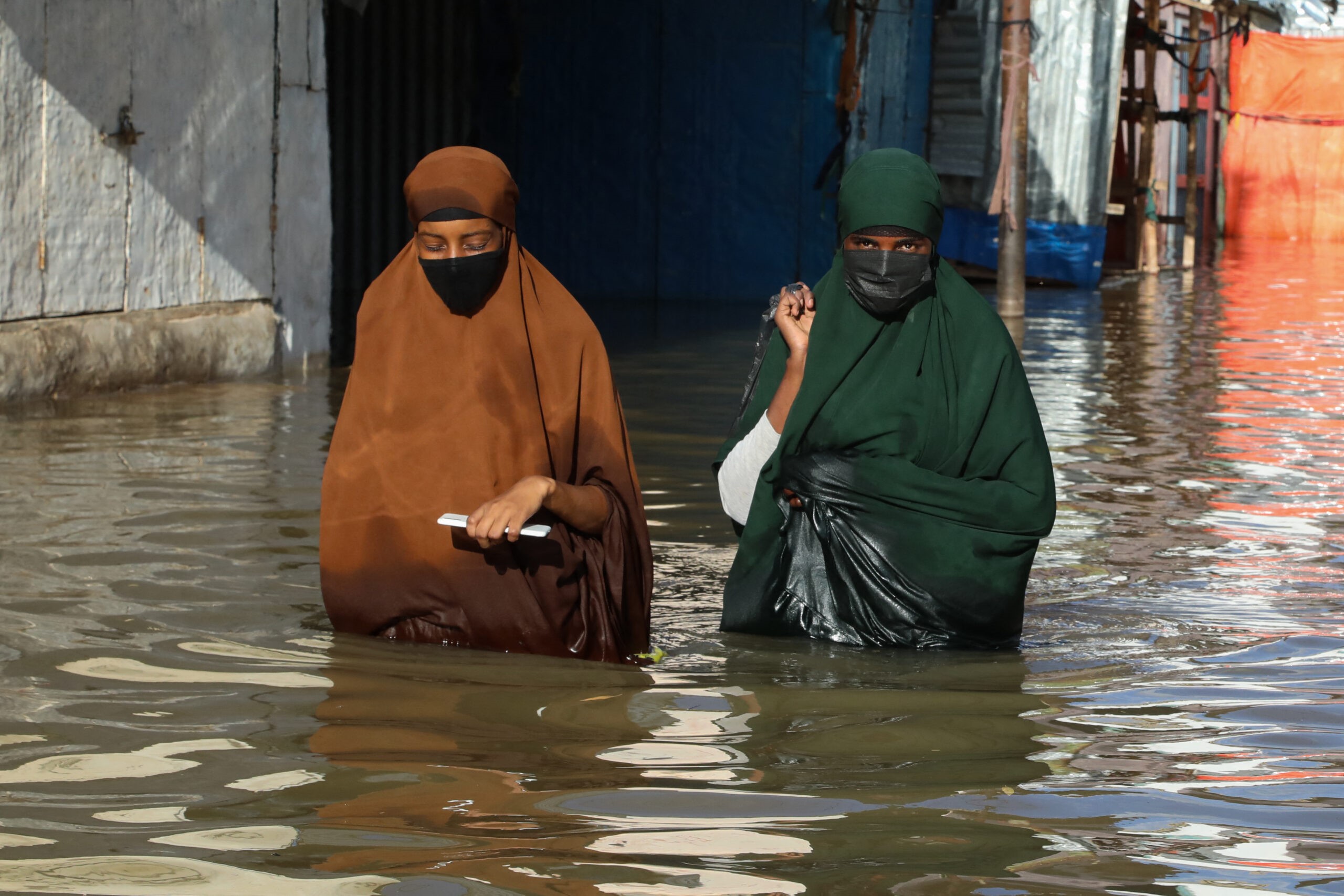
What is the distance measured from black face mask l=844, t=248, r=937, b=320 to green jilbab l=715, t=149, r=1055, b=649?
0.18 feet

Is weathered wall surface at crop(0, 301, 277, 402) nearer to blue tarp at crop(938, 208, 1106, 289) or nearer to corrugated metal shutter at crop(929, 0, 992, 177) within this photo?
corrugated metal shutter at crop(929, 0, 992, 177)

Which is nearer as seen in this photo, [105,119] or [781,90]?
[105,119]

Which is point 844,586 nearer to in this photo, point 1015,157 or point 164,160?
point 164,160

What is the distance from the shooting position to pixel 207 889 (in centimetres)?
230

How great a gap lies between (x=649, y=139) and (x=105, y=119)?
765 cm

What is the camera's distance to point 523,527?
3344 mm

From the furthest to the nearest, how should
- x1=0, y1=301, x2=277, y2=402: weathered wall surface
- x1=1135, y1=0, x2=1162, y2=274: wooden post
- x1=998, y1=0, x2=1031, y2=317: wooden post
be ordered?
x1=1135, y1=0, x2=1162, y2=274: wooden post < x1=998, y1=0, x2=1031, y2=317: wooden post < x1=0, y1=301, x2=277, y2=402: weathered wall surface

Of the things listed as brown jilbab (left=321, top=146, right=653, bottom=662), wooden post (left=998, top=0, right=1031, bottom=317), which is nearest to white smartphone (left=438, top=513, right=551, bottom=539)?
brown jilbab (left=321, top=146, right=653, bottom=662)

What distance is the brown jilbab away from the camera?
356 cm

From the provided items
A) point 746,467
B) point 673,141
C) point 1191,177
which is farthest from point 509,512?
point 1191,177

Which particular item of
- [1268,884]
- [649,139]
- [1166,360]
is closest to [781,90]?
[649,139]

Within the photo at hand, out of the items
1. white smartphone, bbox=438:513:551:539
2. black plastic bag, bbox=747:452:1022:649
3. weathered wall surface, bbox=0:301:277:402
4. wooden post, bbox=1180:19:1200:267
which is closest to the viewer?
white smartphone, bbox=438:513:551:539

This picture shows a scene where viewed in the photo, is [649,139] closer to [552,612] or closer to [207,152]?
[207,152]

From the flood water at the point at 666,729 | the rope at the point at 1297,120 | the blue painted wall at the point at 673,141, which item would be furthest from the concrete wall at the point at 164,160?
the rope at the point at 1297,120
